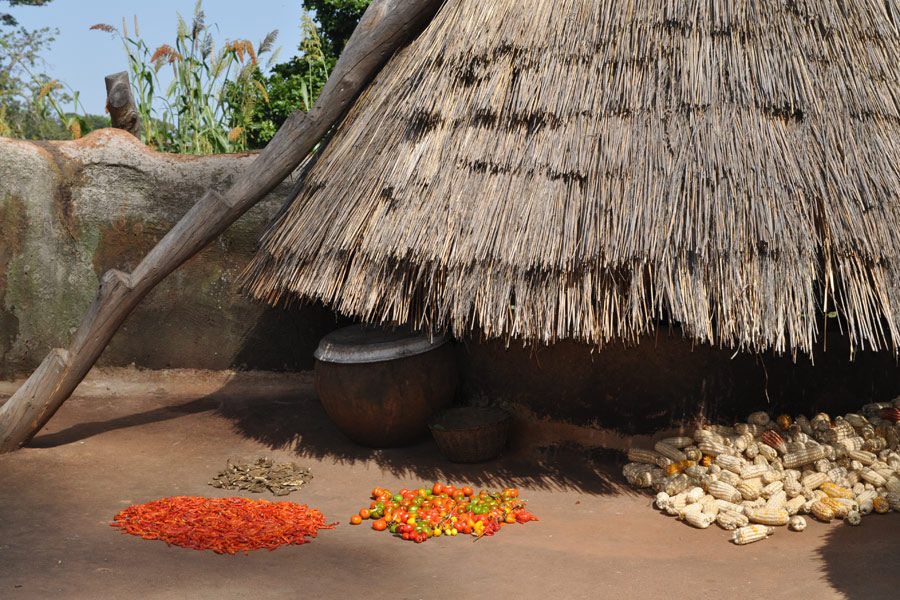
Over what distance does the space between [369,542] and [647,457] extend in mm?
1586

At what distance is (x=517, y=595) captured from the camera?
3270 mm

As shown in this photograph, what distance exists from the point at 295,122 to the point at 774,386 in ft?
10.2

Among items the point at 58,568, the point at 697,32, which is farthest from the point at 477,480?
the point at 697,32

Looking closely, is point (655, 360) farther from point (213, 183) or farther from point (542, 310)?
point (213, 183)

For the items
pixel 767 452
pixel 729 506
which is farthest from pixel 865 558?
pixel 767 452

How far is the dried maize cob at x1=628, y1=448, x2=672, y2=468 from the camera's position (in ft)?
14.5

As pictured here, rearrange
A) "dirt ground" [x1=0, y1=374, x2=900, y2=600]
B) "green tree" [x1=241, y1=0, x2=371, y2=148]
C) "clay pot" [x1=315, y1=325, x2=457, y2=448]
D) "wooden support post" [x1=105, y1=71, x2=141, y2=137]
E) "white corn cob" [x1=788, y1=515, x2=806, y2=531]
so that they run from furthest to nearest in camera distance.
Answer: "green tree" [x1=241, y1=0, x2=371, y2=148]
"wooden support post" [x1=105, y1=71, x2=141, y2=137]
"clay pot" [x1=315, y1=325, x2=457, y2=448]
"white corn cob" [x1=788, y1=515, x2=806, y2=531]
"dirt ground" [x1=0, y1=374, x2=900, y2=600]

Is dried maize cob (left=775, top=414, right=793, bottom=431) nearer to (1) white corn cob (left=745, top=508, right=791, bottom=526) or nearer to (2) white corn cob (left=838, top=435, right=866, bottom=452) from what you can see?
(2) white corn cob (left=838, top=435, right=866, bottom=452)

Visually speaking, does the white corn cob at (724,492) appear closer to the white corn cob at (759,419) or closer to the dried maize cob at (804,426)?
the white corn cob at (759,419)

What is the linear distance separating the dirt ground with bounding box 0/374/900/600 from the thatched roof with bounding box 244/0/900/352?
905mm

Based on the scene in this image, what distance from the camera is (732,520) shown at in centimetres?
389

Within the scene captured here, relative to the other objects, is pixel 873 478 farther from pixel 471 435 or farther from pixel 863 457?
pixel 471 435

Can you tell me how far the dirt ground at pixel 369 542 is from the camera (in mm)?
3277

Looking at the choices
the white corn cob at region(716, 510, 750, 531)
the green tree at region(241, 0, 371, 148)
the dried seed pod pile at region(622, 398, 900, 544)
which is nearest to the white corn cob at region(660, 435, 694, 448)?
the dried seed pod pile at region(622, 398, 900, 544)
